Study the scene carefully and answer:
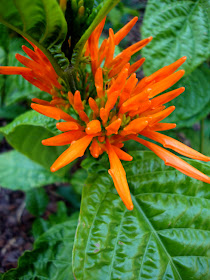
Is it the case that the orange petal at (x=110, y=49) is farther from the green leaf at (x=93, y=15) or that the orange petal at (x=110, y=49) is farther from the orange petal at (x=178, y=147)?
the orange petal at (x=178, y=147)

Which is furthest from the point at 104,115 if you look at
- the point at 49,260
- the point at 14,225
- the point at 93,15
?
the point at 14,225

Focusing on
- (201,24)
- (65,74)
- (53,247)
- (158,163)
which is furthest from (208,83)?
(53,247)

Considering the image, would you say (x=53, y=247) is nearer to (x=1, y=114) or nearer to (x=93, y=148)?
(x=93, y=148)

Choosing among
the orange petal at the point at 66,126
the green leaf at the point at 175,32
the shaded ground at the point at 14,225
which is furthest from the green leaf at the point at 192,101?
the shaded ground at the point at 14,225

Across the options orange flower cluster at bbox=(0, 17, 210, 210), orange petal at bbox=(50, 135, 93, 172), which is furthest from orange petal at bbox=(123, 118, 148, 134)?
orange petal at bbox=(50, 135, 93, 172)

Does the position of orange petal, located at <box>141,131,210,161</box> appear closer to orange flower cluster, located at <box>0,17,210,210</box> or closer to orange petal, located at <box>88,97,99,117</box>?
orange flower cluster, located at <box>0,17,210,210</box>

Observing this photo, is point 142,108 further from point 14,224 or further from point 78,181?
point 14,224
